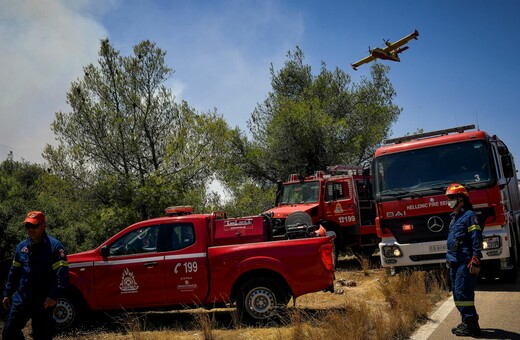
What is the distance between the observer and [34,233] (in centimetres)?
482

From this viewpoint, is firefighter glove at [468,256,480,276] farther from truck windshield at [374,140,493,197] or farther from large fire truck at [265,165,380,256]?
large fire truck at [265,165,380,256]

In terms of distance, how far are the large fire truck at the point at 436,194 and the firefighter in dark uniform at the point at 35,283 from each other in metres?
5.98

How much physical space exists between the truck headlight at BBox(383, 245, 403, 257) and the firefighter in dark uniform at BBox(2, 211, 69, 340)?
591 cm

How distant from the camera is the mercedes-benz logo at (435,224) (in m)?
8.41

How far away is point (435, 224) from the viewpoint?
8.44 meters

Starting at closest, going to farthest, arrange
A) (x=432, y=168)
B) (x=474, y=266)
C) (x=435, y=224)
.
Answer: (x=474, y=266), (x=435, y=224), (x=432, y=168)

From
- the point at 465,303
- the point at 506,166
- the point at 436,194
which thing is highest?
the point at 506,166

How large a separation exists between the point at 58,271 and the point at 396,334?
3986 millimetres

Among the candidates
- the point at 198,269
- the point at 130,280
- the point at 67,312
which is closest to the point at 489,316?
the point at 198,269

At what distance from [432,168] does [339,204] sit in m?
4.49

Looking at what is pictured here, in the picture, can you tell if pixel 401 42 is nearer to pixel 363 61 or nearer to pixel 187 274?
pixel 363 61

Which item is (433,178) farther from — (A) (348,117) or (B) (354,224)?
(A) (348,117)

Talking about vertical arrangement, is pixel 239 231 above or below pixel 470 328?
above

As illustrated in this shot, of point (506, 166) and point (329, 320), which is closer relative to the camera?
point (329, 320)
